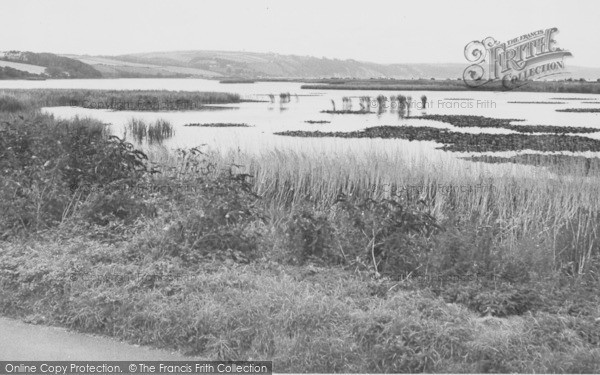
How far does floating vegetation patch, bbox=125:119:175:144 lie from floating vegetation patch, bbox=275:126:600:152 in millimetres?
5014

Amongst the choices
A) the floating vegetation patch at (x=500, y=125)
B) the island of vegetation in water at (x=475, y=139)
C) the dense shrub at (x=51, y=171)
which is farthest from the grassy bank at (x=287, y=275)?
the floating vegetation patch at (x=500, y=125)

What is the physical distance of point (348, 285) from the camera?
217 inches

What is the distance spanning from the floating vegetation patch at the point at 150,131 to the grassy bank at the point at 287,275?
58.0ft

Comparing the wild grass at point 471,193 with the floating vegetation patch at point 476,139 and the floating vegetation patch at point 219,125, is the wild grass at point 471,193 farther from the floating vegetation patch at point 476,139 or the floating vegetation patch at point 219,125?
the floating vegetation patch at point 219,125

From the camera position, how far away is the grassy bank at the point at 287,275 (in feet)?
14.5

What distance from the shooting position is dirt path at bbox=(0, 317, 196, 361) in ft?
14.6

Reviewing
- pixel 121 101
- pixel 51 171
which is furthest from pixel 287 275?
pixel 121 101

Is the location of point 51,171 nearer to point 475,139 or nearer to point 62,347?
point 62,347

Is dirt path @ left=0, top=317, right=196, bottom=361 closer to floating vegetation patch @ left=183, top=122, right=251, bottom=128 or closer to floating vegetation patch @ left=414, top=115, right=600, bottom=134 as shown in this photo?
floating vegetation patch @ left=414, top=115, right=600, bottom=134

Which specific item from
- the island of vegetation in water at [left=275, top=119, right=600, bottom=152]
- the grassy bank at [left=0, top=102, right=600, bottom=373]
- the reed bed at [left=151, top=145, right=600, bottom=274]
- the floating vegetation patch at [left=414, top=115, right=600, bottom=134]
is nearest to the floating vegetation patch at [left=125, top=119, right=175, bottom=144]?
the island of vegetation in water at [left=275, top=119, right=600, bottom=152]

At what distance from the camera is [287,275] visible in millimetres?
5711

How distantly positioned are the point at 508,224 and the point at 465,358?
14.7 feet

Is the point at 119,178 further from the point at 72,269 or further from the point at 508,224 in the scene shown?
the point at 508,224

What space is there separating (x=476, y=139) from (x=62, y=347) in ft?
74.2
